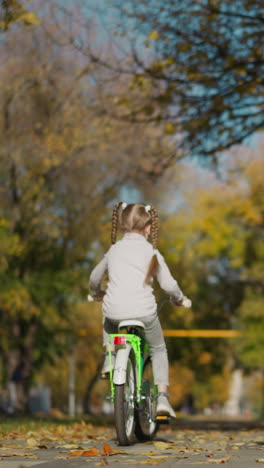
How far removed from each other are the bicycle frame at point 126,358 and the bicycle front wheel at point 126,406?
4cm

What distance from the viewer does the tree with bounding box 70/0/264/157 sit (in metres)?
10.1

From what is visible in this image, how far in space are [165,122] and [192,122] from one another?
0.45 meters

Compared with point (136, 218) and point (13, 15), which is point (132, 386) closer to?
point (136, 218)

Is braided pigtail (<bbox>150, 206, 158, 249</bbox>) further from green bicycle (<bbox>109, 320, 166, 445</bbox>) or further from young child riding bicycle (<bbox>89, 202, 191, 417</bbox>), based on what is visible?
green bicycle (<bbox>109, 320, 166, 445</bbox>)

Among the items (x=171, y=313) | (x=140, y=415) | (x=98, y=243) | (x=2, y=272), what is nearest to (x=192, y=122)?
(x=140, y=415)

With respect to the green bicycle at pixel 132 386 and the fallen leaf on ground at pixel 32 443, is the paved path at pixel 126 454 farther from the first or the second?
the green bicycle at pixel 132 386

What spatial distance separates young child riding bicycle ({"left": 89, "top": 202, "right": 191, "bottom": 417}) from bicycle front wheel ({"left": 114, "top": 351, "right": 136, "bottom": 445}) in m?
0.19

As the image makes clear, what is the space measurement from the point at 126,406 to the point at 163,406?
294 millimetres

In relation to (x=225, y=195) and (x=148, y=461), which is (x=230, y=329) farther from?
(x=148, y=461)

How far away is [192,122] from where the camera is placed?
36.9 feet

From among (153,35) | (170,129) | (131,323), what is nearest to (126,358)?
(131,323)

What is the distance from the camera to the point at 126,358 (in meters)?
6.19

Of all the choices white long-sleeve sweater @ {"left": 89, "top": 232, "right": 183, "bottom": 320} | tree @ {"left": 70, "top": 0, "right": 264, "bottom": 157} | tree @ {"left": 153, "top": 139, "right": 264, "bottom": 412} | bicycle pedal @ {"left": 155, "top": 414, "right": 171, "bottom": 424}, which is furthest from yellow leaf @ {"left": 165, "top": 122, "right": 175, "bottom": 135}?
tree @ {"left": 153, "top": 139, "right": 264, "bottom": 412}

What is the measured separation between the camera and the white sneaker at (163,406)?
640 centimetres
